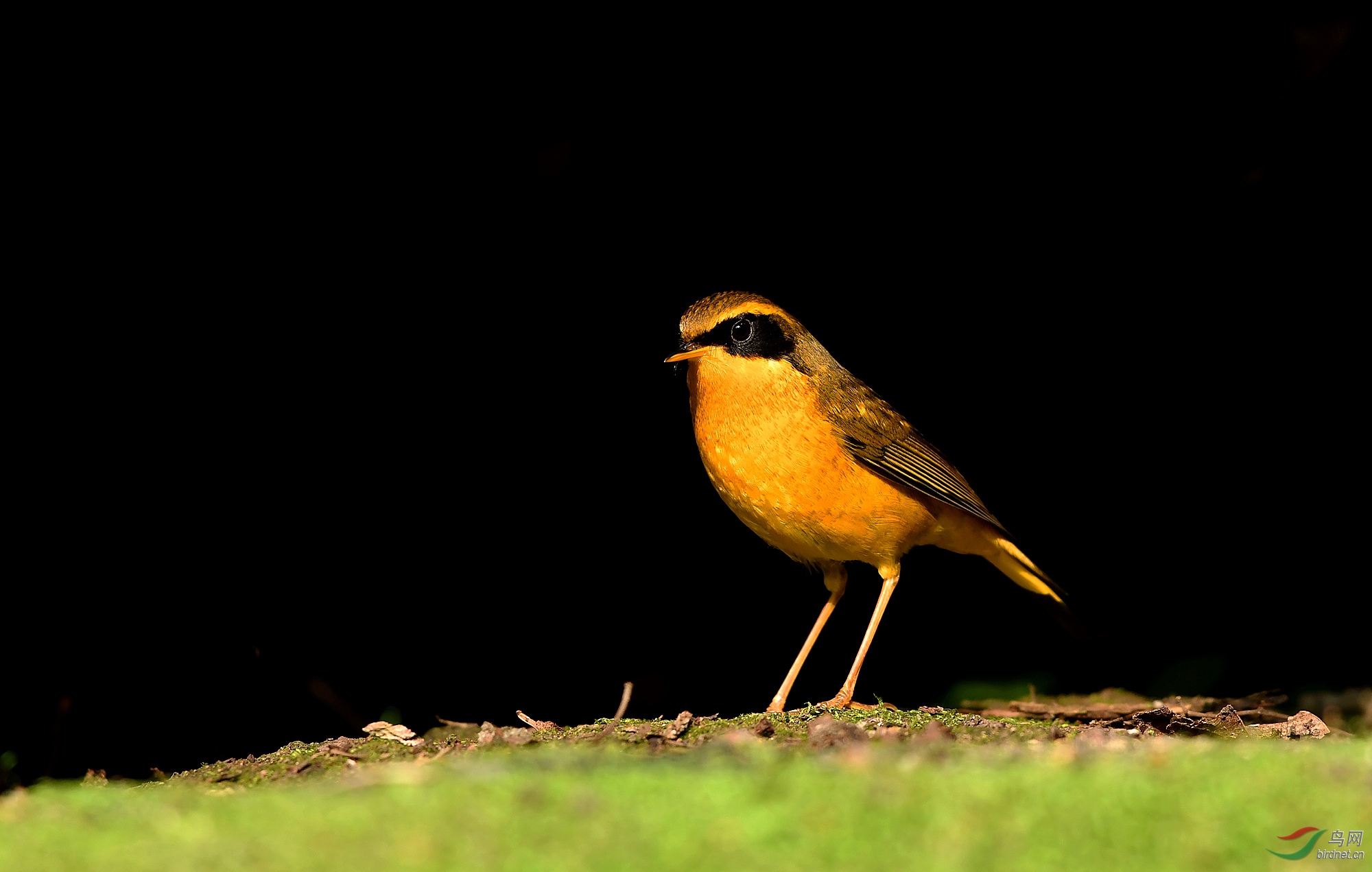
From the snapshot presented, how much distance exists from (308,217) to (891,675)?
483 cm

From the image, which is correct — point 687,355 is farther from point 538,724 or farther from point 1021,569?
point 1021,569

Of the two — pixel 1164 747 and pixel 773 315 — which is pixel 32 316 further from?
pixel 1164 747

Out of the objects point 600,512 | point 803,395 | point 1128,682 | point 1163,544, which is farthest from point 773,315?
point 1163,544

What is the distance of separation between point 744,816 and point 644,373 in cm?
524

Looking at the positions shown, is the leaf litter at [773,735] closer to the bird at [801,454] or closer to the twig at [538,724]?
the twig at [538,724]

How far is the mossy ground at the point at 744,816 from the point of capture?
223cm

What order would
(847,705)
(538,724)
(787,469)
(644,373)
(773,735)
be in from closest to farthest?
(773,735)
(538,724)
(847,705)
(787,469)
(644,373)

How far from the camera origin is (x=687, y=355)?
516 centimetres

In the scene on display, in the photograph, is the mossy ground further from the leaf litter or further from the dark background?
the dark background

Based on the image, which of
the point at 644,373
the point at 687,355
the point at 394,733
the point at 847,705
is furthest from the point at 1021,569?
the point at 394,733

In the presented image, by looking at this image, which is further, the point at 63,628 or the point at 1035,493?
the point at 1035,493

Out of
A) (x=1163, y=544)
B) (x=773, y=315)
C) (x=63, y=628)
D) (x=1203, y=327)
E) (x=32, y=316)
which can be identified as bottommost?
(x=1163, y=544)

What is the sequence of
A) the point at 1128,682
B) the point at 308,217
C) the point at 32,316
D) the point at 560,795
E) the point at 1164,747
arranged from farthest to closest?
the point at 1128,682 → the point at 308,217 → the point at 32,316 → the point at 1164,747 → the point at 560,795

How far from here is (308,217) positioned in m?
6.38
